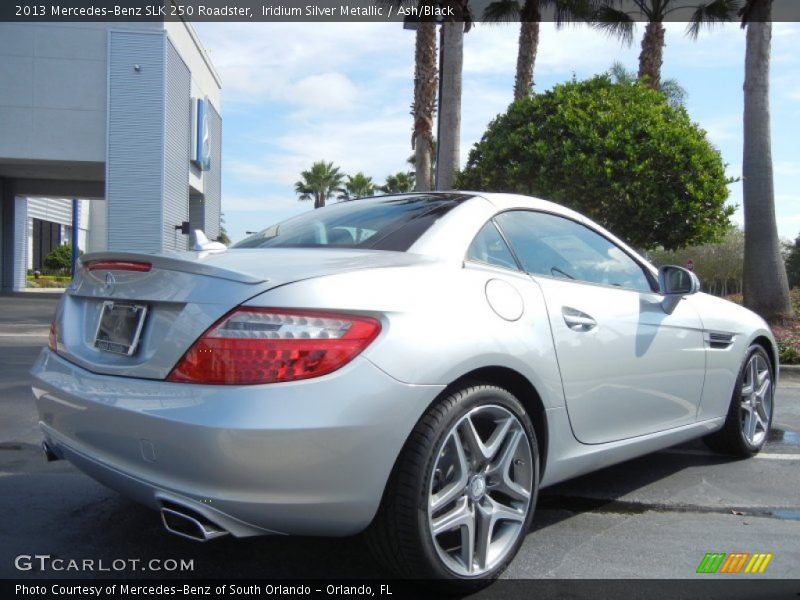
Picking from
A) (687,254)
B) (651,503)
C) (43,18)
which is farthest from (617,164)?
(687,254)

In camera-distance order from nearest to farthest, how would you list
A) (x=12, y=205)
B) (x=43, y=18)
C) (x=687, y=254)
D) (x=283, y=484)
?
1. (x=283, y=484)
2. (x=43, y=18)
3. (x=12, y=205)
4. (x=687, y=254)

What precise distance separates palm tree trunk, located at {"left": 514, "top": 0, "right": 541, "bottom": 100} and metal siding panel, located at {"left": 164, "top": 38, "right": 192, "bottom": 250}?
13310 mm

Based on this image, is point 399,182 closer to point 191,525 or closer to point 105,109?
point 105,109

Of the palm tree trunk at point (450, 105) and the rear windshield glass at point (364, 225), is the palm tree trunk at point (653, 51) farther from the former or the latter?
the rear windshield glass at point (364, 225)

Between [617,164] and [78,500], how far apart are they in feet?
35.9

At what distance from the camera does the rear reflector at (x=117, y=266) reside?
2697 millimetres

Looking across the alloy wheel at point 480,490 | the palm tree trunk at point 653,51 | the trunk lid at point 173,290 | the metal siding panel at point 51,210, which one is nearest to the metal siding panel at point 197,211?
the metal siding panel at point 51,210

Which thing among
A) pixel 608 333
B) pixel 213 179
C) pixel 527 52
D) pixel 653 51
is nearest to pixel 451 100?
pixel 527 52

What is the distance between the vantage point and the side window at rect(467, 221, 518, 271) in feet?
10.0

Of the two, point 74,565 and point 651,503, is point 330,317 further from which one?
point 651,503

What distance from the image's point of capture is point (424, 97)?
55.0 feet

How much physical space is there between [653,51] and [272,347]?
60.9 feet

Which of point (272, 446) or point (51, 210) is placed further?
point (51, 210)

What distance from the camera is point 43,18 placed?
81.4ft
